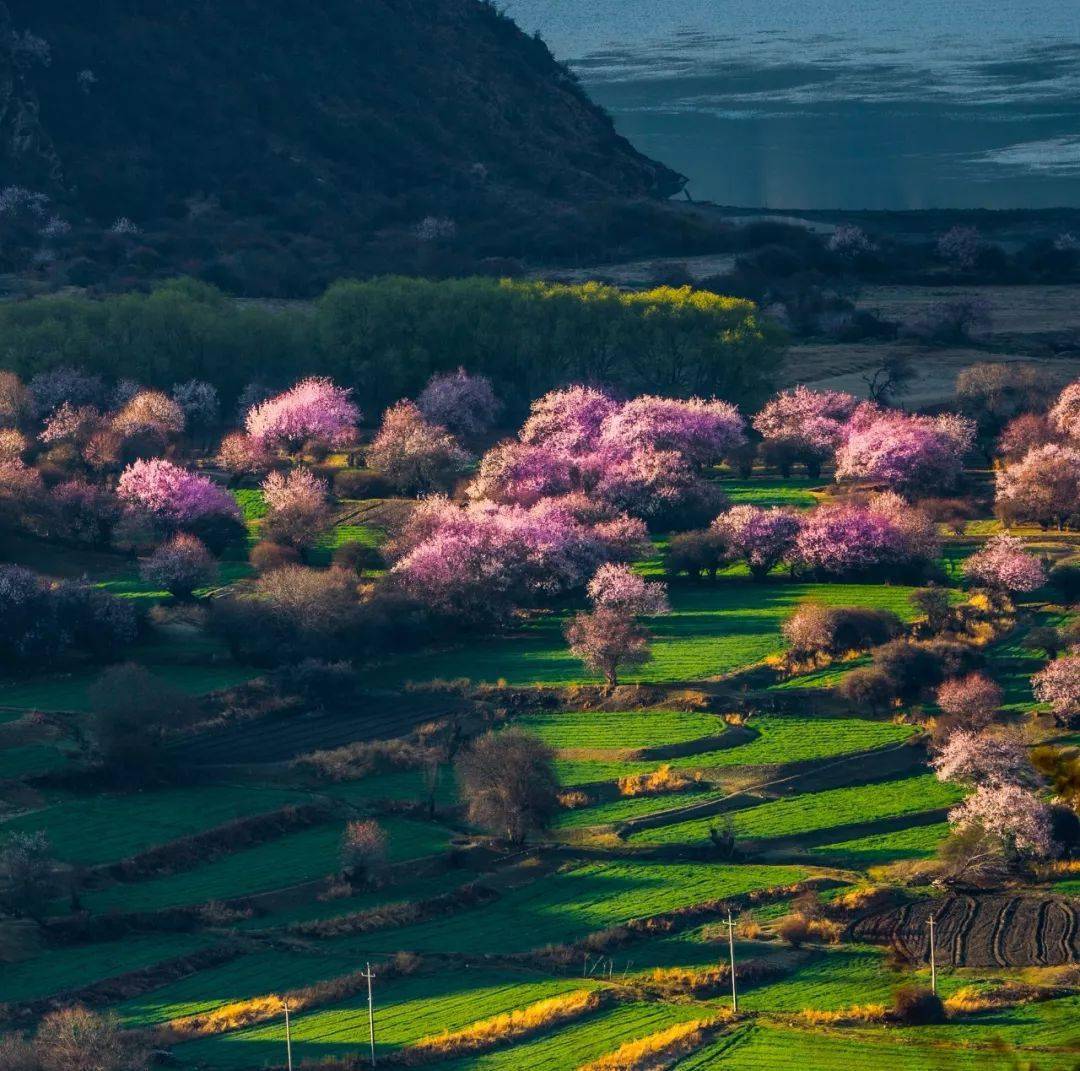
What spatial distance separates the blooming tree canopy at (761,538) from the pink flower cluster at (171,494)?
77.1 feet

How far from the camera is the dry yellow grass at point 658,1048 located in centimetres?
5794

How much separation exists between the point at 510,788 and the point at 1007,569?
30.0 m

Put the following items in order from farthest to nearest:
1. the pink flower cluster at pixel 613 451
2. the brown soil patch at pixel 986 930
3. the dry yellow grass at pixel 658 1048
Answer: the pink flower cluster at pixel 613 451 < the brown soil patch at pixel 986 930 < the dry yellow grass at pixel 658 1048

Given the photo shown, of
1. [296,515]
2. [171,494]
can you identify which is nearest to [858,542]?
[296,515]

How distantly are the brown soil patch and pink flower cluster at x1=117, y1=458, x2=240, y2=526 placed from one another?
51031 millimetres

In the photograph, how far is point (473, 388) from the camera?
444 ft

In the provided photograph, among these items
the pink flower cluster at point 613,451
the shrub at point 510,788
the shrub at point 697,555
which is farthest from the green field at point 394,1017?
the pink flower cluster at point 613,451

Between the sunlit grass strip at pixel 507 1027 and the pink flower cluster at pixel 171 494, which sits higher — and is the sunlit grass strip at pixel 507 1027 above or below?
below

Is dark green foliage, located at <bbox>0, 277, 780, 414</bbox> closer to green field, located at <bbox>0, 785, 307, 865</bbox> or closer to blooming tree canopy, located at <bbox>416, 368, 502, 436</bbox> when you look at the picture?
blooming tree canopy, located at <bbox>416, 368, 502, 436</bbox>

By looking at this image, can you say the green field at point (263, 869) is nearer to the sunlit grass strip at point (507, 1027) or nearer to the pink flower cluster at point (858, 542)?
the sunlit grass strip at point (507, 1027)

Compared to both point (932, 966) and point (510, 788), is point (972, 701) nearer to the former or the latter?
point (510, 788)

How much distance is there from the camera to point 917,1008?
59219 millimetres

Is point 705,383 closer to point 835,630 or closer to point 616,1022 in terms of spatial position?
point 835,630

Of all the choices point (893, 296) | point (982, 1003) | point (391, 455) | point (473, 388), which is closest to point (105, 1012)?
point (982, 1003)
